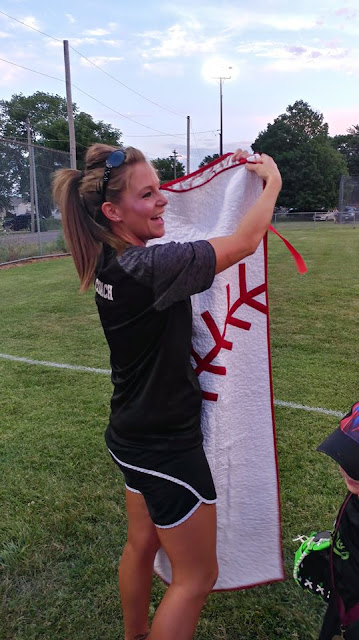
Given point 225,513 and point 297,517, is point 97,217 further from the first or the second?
point 297,517

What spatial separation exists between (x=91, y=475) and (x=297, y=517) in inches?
49.6

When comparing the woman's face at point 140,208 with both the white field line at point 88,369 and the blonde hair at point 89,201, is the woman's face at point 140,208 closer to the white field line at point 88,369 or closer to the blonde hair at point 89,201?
the blonde hair at point 89,201

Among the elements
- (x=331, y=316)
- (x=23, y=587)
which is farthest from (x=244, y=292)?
(x=331, y=316)

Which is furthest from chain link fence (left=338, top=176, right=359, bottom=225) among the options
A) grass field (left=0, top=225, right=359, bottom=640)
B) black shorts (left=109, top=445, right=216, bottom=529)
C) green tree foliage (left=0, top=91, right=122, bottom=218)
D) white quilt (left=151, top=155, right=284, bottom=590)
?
black shorts (left=109, top=445, right=216, bottom=529)

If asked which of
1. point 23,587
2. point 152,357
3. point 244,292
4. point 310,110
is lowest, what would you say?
point 23,587

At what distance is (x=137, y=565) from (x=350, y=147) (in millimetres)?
86200

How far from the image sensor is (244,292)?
1815 mm

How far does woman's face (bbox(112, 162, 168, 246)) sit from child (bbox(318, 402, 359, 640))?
31.1 inches

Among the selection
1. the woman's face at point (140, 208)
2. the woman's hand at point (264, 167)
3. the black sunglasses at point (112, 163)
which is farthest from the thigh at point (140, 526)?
the woman's hand at point (264, 167)

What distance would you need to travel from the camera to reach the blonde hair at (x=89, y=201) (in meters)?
1.46

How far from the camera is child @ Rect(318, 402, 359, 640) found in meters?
1.42

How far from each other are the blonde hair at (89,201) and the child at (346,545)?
0.82 m

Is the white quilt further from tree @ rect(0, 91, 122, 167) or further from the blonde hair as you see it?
tree @ rect(0, 91, 122, 167)

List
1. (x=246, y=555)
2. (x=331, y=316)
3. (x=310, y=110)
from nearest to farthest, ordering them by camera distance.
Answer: (x=246, y=555), (x=331, y=316), (x=310, y=110)
